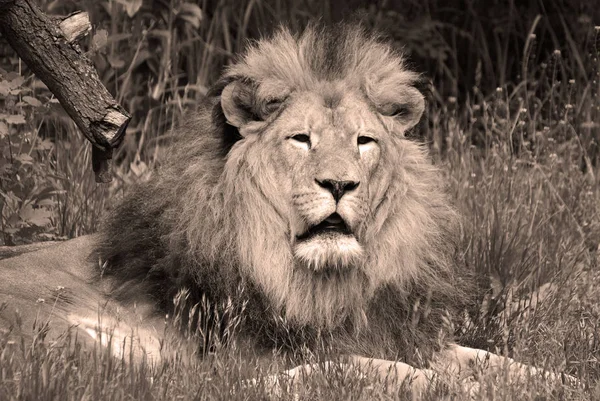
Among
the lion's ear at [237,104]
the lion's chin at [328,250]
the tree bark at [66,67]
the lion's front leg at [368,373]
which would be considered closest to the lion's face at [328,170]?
the lion's chin at [328,250]

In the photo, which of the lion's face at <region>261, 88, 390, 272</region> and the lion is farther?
the lion

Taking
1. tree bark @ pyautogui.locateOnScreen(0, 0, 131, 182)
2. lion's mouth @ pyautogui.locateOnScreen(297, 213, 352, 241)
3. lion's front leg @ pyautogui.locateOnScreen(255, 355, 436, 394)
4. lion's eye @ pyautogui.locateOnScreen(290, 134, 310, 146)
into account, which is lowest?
lion's front leg @ pyautogui.locateOnScreen(255, 355, 436, 394)

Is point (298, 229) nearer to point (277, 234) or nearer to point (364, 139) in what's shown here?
point (277, 234)

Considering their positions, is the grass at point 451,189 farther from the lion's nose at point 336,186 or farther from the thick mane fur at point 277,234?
the lion's nose at point 336,186

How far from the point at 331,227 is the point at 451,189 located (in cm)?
213

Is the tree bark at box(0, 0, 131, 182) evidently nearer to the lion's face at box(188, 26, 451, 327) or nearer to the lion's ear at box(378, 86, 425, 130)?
the lion's face at box(188, 26, 451, 327)

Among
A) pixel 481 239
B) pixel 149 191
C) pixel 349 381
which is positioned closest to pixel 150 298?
pixel 149 191

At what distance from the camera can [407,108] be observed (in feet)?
15.7

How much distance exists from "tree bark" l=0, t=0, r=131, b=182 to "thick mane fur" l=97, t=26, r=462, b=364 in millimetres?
592

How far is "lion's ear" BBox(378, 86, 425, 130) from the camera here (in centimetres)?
473

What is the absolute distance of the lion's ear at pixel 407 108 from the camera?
15.5 ft

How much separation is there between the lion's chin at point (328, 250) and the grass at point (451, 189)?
1.33 ft

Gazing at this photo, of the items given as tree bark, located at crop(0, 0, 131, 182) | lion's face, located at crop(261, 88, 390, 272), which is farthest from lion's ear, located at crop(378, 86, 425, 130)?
tree bark, located at crop(0, 0, 131, 182)

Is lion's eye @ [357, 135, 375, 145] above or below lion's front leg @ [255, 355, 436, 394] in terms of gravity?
above
